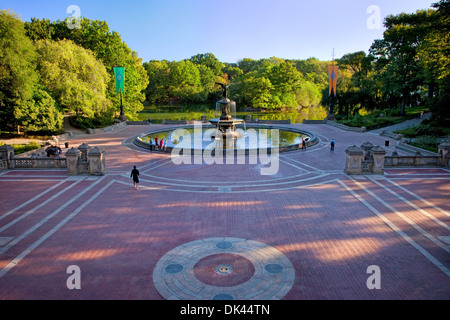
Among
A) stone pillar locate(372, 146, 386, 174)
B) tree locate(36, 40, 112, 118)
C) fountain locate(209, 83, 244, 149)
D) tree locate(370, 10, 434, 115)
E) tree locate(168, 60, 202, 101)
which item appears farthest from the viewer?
tree locate(168, 60, 202, 101)

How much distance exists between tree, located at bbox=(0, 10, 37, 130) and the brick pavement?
15.9 meters

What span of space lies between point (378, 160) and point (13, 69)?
3430 cm

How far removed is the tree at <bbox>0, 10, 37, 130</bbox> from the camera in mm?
30984

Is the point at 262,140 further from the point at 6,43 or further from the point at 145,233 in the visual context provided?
the point at 6,43

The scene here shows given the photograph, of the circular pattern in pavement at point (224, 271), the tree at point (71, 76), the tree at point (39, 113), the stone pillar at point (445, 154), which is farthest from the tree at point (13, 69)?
the stone pillar at point (445, 154)

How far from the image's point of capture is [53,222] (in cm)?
1333

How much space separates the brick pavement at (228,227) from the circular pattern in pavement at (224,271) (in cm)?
9

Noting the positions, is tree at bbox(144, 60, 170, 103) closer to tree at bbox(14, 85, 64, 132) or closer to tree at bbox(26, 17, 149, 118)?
tree at bbox(26, 17, 149, 118)

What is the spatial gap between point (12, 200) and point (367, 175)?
66.3ft

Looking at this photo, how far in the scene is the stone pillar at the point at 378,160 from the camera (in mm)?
19703

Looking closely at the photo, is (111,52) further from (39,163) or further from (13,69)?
(39,163)

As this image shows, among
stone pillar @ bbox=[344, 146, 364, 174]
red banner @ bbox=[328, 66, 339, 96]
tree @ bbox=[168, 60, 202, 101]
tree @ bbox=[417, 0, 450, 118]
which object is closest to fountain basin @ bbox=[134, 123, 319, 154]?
stone pillar @ bbox=[344, 146, 364, 174]

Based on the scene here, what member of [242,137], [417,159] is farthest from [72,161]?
[417,159]
